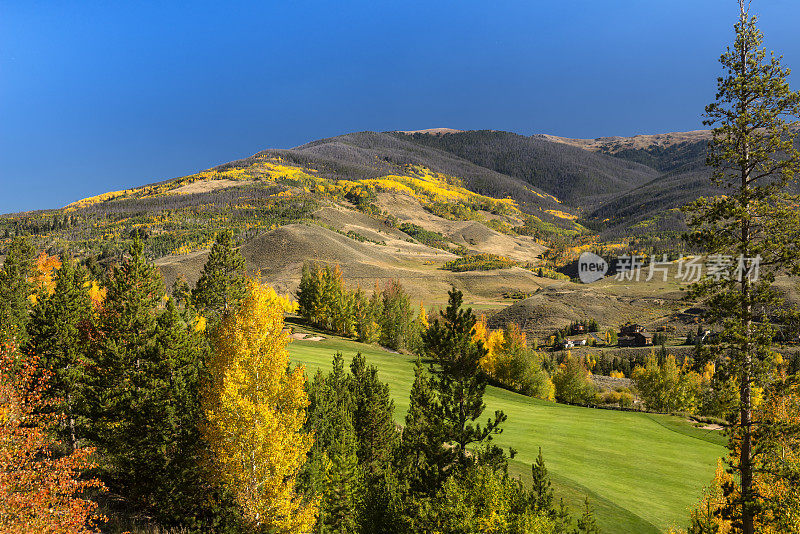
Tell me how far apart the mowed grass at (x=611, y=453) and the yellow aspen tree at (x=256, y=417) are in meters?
17.3

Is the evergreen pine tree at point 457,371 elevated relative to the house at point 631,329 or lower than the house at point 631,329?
lower

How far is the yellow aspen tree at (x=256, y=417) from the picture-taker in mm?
15891

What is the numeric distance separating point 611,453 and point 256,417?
3402 centimetres

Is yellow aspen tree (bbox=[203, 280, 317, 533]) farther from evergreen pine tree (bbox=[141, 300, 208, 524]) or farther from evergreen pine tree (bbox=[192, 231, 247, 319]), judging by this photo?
evergreen pine tree (bbox=[192, 231, 247, 319])

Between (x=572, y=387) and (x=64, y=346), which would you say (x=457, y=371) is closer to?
(x=64, y=346)

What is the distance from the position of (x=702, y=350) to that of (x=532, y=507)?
369 inches

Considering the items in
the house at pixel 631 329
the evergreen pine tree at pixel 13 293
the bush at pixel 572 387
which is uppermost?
the house at pixel 631 329

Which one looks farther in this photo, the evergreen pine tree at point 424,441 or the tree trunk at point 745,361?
the evergreen pine tree at point 424,441

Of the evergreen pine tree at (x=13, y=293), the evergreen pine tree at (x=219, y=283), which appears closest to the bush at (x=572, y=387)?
the evergreen pine tree at (x=219, y=283)

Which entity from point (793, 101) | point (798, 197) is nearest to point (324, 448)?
point (798, 197)

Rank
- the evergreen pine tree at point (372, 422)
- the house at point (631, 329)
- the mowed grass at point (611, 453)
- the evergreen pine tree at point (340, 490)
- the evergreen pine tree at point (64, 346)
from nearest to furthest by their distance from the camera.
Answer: the evergreen pine tree at point (340, 490)
the evergreen pine tree at point (64, 346)
the mowed grass at point (611, 453)
the evergreen pine tree at point (372, 422)
the house at point (631, 329)

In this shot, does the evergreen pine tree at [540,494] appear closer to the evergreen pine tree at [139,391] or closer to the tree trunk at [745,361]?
the tree trunk at [745,361]

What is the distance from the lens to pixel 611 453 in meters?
37.2

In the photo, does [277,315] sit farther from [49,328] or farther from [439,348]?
[49,328]
